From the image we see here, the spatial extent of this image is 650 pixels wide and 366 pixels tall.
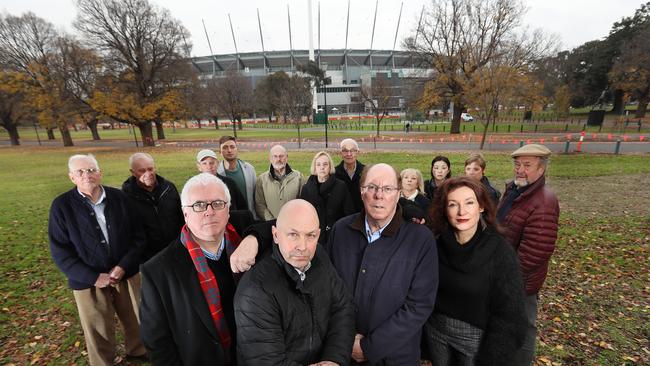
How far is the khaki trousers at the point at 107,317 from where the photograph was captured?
10.3ft

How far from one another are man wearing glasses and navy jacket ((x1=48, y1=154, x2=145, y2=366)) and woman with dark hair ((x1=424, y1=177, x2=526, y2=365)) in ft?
10.3

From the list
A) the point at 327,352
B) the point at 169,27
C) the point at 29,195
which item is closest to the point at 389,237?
the point at 327,352

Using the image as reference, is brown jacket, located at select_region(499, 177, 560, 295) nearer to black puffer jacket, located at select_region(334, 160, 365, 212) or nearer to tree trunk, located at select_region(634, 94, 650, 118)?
black puffer jacket, located at select_region(334, 160, 365, 212)

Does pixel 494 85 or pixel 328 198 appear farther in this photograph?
pixel 494 85

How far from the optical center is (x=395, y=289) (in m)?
2.12

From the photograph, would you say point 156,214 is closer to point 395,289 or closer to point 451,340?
point 395,289

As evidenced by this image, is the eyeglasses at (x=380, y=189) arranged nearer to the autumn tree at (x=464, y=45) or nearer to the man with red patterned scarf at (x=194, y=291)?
the man with red patterned scarf at (x=194, y=291)

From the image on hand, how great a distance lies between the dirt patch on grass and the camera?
8298 mm

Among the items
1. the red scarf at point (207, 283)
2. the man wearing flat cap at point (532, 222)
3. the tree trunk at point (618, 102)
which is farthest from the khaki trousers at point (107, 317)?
the tree trunk at point (618, 102)

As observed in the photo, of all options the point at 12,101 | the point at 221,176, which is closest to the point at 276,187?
the point at 221,176

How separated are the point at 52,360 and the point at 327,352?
3.89 meters

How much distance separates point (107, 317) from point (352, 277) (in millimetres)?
2885

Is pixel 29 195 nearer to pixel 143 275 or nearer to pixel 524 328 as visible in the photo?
pixel 143 275

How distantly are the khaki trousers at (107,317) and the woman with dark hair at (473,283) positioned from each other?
2.96 metres
